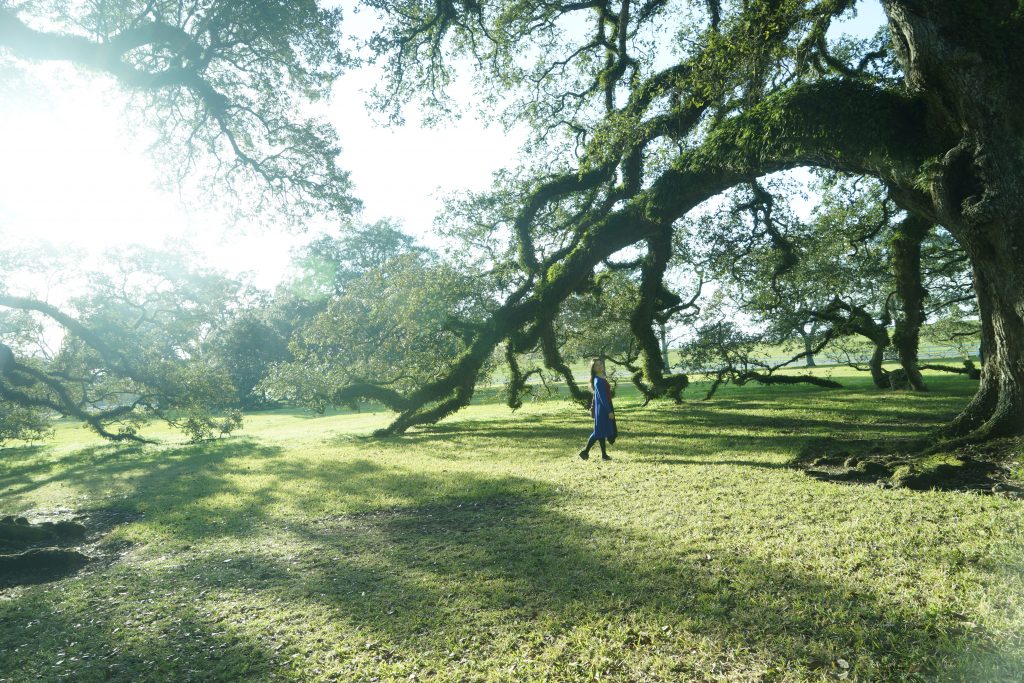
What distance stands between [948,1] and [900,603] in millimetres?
6969

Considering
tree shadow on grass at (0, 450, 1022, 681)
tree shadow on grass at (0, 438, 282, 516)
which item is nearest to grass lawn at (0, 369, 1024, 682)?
tree shadow on grass at (0, 450, 1022, 681)

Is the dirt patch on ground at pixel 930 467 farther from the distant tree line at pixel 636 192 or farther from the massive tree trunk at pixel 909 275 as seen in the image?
the massive tree trunk at pixel 909 275

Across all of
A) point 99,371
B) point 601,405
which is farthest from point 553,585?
point 99,371

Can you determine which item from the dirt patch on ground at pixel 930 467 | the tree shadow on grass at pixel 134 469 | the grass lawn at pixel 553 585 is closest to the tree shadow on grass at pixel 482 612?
the grass lawn at pixel 553 585

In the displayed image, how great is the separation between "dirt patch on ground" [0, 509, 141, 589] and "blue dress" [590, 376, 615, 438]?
6.96 meters

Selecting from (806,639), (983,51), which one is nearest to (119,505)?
(806,639)

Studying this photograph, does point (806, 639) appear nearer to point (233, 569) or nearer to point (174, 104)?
point (233, 569)

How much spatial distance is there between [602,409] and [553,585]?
5.46 m

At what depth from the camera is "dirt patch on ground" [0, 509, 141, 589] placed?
6328mm

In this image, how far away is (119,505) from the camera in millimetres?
10133

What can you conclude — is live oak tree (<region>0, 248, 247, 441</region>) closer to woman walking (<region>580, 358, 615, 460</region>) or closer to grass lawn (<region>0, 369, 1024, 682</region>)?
grass lawn (<region>0, 369, 1024, 682</region>)

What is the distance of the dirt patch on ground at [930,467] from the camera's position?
649cm

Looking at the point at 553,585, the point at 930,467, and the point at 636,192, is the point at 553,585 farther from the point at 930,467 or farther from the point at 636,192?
the point at 636,192

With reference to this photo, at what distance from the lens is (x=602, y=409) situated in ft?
32.7
